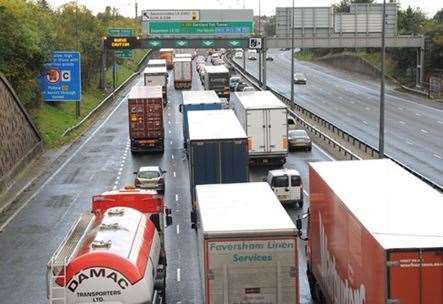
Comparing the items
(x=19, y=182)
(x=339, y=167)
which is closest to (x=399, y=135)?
(x=19, y=182)

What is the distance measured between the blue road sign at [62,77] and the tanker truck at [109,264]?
35844 millimetres

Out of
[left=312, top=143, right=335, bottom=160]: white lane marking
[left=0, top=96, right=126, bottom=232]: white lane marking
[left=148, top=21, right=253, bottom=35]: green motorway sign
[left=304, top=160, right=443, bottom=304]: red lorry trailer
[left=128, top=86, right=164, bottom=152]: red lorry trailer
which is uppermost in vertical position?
[left=148, top=21, right=253, bottom=35]: green motorway sign

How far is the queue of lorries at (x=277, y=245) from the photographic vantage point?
1212 centimetres

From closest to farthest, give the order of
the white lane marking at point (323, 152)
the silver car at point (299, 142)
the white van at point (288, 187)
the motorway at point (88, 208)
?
the motorway at point (88, 208) → the white van at point (288, 187) → the white lane marking at point (323, 152) → the silver car at point (299, 142)

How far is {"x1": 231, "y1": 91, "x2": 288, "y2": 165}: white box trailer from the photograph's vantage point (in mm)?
42500

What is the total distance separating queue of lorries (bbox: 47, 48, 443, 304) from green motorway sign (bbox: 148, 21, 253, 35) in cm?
6670

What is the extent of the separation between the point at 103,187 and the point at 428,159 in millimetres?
17649

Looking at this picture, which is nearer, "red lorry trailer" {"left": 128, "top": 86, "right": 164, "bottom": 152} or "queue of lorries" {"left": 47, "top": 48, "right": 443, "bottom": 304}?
"queue of lorries" {"left": 47, "top": 48, "right": 443, "bottom": 304}

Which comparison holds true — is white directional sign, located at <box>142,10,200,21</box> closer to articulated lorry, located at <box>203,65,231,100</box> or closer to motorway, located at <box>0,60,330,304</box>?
articulated lorry, located at <box>203,65,231,100</box>

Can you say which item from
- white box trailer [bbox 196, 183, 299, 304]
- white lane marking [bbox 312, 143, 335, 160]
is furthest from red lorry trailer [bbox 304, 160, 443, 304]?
white lane marking [bbox 312, 143, 335, 160]

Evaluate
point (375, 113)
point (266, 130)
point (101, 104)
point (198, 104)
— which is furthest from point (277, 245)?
point (101, 104)

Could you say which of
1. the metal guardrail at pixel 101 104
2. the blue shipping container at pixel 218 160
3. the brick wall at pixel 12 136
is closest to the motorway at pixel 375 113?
the blue shipping container at pixel 218 160

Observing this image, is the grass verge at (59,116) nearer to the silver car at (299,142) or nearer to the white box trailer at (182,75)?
the white box trailer at (182,75)

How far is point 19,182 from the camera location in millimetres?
40938
